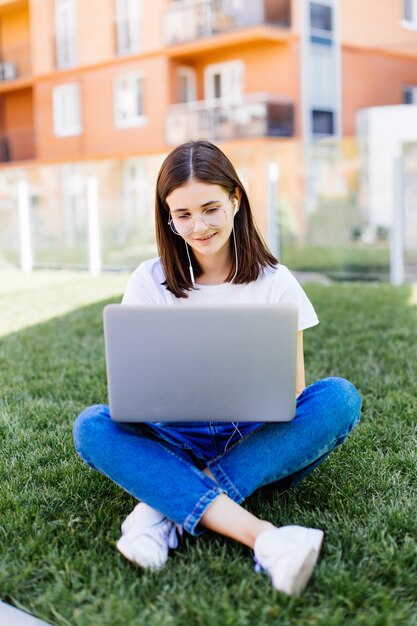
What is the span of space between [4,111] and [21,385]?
761 inches

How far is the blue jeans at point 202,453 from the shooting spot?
199 centimetres

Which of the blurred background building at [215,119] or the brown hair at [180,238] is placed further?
the blurred background building at [215,119]

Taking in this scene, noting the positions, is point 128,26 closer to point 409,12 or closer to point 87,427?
point 409,12

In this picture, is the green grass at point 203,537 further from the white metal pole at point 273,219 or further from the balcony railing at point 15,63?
the balcony railing at point 15,63

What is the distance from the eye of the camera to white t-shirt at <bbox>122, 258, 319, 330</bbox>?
2.31 m

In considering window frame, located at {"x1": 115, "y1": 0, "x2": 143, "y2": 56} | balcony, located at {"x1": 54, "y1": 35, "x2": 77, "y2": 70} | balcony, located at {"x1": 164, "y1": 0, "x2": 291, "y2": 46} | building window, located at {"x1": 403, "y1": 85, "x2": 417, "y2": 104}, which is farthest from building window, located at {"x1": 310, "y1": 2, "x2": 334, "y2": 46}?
balcony, located at {"x1": 54, "y1": 35, "x2": 77, "y2": 70}

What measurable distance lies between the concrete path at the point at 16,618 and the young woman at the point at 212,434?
29 cm

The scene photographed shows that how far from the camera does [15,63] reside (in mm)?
20656

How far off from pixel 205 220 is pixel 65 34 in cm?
1875

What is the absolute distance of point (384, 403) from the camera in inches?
129

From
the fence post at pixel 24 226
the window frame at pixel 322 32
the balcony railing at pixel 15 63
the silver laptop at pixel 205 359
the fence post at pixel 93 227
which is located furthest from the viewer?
the balcony railing at pixel 15 63

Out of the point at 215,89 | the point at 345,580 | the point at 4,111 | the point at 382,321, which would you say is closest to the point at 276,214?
the point at 382,321

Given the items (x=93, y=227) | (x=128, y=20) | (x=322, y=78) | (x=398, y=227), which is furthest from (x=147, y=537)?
(x=128, y=20)

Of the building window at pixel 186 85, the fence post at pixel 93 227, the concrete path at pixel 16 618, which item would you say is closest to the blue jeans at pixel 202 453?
the concrete path at pixel 16 618
